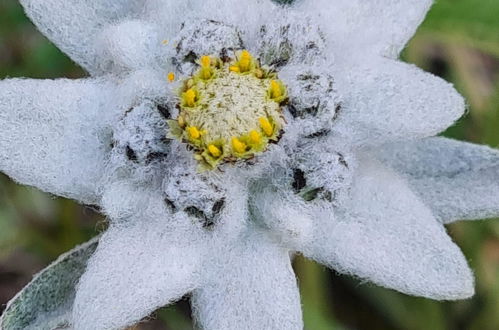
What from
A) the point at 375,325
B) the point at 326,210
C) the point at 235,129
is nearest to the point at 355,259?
the point at 326,210

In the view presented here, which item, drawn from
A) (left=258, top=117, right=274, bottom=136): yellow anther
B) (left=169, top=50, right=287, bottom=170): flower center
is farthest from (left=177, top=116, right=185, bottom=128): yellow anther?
(left=258, top=117, right=274, bottom=136): yellow anther

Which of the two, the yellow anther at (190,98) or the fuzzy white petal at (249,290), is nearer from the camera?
the yellow anther at (190,98)

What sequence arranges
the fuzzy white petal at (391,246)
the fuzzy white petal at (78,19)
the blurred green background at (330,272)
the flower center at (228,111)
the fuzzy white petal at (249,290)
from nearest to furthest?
the flower center at (228,111) → the fuzzy white petal at (249,290) → the fuzzy white petal at (391,246) → the fuzzy white petal at (78,19) → the blurred green background at (330,272)

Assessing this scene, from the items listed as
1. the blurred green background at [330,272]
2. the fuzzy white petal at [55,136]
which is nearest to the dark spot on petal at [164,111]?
the fuzzy white petal at [55,136]

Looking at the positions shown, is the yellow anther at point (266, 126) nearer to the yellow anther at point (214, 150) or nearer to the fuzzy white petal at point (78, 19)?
the yellow anther at point (214, 150)

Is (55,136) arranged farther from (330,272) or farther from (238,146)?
(330,272)

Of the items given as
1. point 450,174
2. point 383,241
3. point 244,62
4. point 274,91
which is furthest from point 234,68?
point 450,174

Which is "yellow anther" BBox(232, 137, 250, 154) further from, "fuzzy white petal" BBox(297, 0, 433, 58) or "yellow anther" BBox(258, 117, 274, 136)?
"fuzzy white petal" BBox(297, 0, 433, 58)
